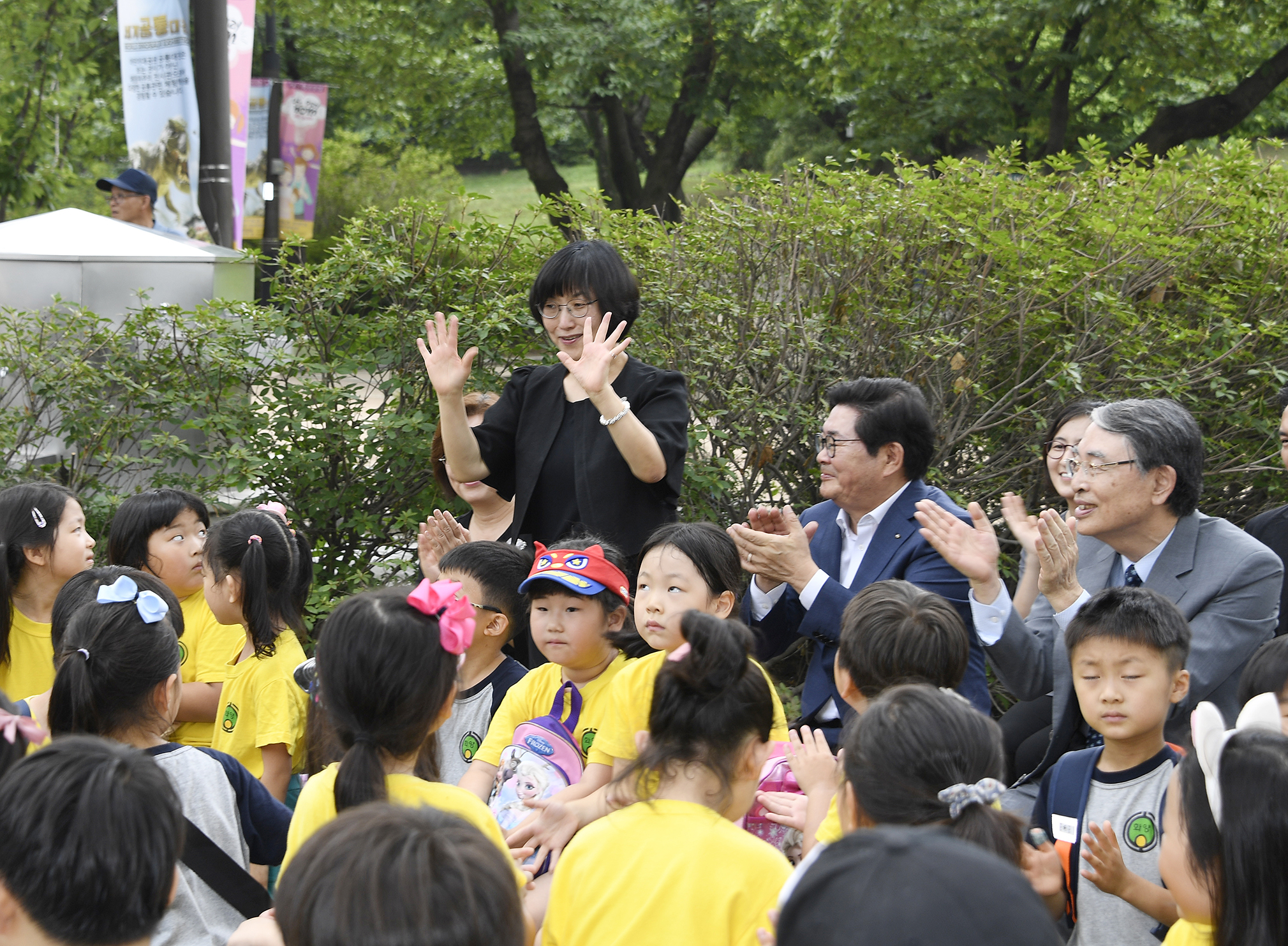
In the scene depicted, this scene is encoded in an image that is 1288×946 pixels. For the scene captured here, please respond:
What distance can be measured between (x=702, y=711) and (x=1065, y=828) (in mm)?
1025

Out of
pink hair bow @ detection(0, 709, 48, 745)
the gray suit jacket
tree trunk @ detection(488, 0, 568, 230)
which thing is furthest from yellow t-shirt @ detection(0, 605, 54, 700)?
tree trunk @ detection(488, 0, 568, 230)

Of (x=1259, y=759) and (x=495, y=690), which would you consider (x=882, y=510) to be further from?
(x=1259, y=759)

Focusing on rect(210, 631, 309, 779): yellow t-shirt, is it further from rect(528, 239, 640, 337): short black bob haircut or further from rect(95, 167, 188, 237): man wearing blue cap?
rect(95, 167, 188, 237): man wearing blue cap

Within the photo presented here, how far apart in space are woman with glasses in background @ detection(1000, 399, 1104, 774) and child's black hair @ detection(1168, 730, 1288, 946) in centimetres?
132

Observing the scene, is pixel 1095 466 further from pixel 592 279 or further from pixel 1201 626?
pixel 592 279

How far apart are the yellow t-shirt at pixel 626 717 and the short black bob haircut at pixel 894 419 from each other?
38.5 inches

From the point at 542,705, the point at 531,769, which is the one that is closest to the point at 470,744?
the point at 542,705

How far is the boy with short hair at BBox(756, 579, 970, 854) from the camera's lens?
2.53 meters

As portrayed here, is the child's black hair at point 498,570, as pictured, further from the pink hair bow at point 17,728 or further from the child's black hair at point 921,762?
the child's black hair at point 921,762

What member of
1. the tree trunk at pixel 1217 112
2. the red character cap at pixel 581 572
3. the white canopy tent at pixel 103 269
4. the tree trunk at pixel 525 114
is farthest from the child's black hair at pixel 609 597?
the tree trunk at pixel 525 114

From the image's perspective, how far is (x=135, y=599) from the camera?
254 cm

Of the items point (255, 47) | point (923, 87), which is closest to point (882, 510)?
point (923, 87)

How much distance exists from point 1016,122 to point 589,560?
12297mm

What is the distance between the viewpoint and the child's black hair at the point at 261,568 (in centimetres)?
321
